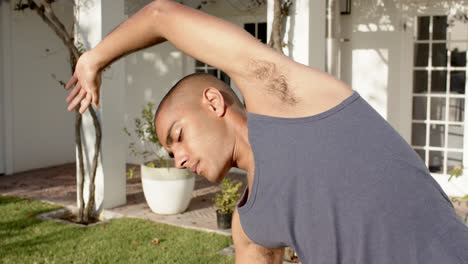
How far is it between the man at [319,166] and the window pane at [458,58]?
7217 mm

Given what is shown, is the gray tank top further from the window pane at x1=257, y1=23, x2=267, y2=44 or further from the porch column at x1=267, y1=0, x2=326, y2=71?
the window pane at x1=257, y1=23, x2=267, y2=44

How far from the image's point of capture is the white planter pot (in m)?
6.93

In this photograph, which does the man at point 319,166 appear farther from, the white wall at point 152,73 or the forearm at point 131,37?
the white wall at point 152,73

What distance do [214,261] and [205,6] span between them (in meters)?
5.88

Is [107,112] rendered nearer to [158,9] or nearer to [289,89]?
[158,9]

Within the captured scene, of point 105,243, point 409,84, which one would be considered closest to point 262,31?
point 409,84

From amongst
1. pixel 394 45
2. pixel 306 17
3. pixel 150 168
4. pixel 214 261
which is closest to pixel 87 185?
pixel 150 168

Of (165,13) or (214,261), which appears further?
(214,261)

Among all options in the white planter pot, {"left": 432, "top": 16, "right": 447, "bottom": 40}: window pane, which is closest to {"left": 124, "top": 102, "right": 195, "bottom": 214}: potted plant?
the white planter pot

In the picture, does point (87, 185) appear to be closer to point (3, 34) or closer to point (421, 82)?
point (3, 34)

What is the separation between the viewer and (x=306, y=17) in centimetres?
573

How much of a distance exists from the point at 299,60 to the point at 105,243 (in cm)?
298

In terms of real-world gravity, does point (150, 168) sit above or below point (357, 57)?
below

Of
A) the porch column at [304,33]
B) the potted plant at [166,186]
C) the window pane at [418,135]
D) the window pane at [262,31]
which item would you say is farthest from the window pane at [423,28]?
the potted plant at [166,186]
